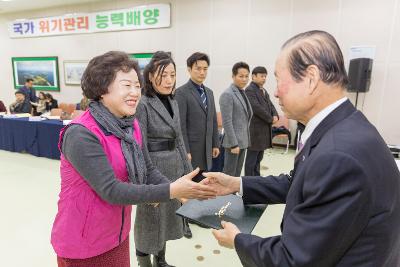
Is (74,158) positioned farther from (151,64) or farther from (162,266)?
(162,266)

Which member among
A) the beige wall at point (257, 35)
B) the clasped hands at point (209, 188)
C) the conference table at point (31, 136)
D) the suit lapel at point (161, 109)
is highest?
the beige wall at point (257, 35)

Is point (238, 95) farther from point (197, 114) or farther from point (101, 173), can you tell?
point (101, 173)

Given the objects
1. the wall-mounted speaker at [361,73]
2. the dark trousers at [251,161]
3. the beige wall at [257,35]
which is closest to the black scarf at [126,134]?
the dark trousers at [251,161]

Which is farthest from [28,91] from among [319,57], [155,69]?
[319,57]

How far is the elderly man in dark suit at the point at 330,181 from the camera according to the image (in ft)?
2.26

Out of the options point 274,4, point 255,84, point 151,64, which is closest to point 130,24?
point 274,4

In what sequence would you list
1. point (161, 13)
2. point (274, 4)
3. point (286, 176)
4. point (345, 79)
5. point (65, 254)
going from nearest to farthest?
point (345, 79) → point (65, 254) → point (286, 176) → point (274, 4) → point (161, 13)

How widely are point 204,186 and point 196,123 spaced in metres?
1.29

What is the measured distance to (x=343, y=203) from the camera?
684 millimetres

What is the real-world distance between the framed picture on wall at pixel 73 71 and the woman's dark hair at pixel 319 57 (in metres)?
8.34

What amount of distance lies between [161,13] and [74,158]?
6.41m

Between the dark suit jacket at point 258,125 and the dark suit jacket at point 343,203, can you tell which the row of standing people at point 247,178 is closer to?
the dark suit jacket at point 343,203

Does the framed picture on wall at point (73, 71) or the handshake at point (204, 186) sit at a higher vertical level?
the framed picture on wall at point (73, 71)

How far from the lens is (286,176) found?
1391 mm
